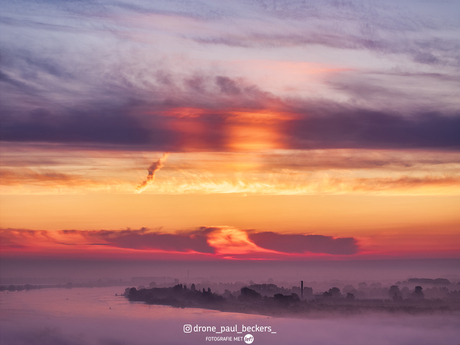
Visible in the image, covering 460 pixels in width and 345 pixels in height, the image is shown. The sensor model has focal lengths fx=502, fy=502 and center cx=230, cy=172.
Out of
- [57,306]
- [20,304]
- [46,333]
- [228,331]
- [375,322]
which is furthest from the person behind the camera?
[57,306]

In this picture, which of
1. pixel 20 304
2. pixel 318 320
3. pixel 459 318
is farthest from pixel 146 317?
pixel 459 318

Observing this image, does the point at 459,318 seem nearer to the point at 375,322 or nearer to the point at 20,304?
the point at 375,322

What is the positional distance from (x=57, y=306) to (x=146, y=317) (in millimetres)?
36481

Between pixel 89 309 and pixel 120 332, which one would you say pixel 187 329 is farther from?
pixel 89 309

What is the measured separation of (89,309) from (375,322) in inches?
4117

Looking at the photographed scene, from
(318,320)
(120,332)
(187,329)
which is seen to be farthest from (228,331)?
(318,320)

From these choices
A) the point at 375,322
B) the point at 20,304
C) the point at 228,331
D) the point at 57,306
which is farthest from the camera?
the point at 57,306

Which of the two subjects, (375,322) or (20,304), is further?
(375,322)

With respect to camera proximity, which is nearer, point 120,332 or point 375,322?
point 120,332

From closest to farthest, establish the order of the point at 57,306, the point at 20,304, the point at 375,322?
1. the point at 20,304
2. the point at 375,322
3. the point at 57,306

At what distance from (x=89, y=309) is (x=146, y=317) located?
25588 millimetres

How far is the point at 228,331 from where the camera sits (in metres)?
114

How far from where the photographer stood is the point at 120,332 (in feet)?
486

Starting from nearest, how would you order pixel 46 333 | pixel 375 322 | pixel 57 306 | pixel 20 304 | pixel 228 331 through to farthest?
1. pixel 228 331
2. pixel 46 333
3. pixel 20 304
4. pixel 375 322
5. pixel 57 306
